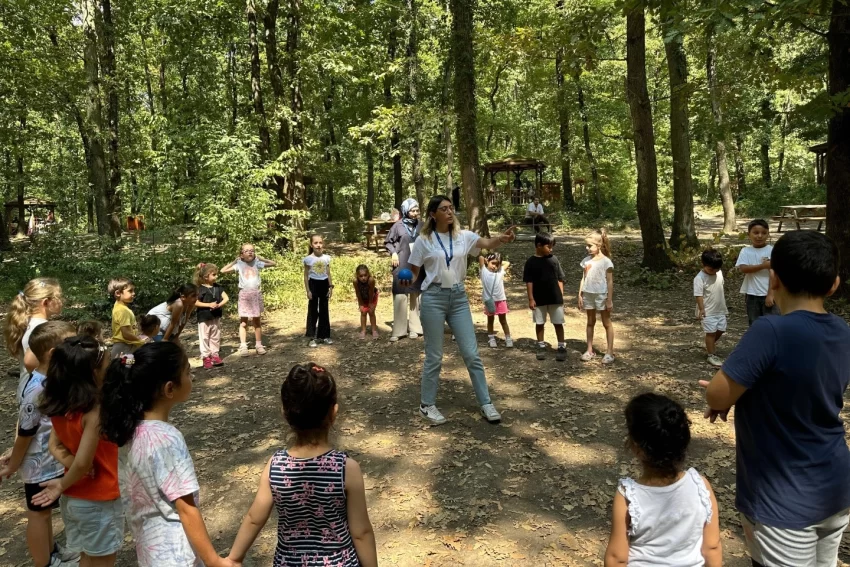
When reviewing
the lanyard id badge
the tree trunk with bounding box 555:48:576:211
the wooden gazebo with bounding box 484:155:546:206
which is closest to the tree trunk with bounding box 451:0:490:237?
the lanyard id badge

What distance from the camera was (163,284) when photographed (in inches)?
446

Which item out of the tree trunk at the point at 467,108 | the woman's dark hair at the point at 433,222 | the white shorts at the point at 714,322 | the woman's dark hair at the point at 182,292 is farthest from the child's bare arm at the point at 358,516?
the tree trunk at the point at 467,108

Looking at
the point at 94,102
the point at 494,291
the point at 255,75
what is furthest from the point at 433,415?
the point at 94,102

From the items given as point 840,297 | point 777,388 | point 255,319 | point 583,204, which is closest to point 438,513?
point 777,388

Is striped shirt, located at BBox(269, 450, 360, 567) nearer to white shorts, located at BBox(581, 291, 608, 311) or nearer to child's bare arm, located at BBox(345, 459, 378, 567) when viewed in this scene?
child's bare arm, located at BBox(345, 459, 378, 567)

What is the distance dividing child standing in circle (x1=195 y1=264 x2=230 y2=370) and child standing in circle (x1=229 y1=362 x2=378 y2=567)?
18.7 feet

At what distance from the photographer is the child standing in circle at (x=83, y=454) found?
8.18 ft

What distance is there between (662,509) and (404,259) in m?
6.49

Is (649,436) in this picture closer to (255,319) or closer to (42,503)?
(42,503)

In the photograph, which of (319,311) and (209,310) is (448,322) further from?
(319,311)

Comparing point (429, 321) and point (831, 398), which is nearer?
point (831, 398)

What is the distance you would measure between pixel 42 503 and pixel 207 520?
1539 millimetres

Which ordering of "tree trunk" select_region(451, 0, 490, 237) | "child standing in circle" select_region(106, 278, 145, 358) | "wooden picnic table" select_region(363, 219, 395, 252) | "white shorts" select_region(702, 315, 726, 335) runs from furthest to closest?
1. "wooden picnic table" select_region(363, 219, 395, 252)
2. "tree trunk" select_region(451, 0, 490, 237)
3. "white shorts" select_region(702, 315, 726, 335)
4. "child standing in circle" select_region(106, 278, 145, 358)

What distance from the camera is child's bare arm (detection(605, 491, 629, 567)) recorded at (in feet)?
6.47
